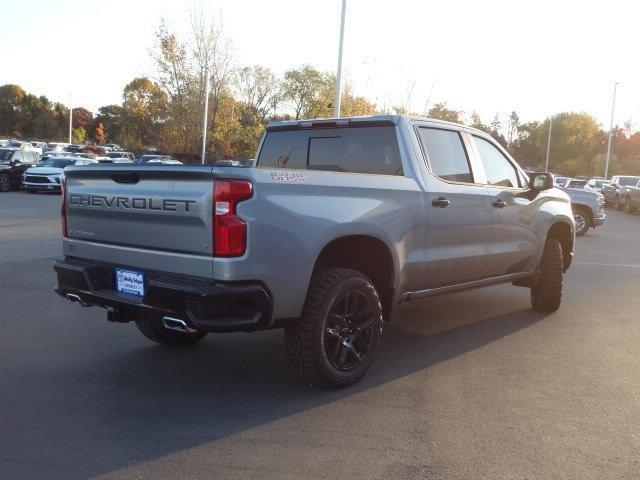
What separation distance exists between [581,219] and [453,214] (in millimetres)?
13678

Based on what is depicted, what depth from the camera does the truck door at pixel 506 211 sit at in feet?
20.5

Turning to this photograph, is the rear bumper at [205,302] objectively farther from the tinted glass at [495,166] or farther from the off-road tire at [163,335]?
the tinted glass at [495,166]

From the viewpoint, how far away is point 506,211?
637 centimetres

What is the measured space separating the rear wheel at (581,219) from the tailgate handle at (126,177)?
15.6 meters

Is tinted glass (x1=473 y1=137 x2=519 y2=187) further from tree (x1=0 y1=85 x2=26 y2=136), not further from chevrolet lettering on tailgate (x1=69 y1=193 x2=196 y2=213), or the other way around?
tree (x1=0 y1=85 x2=26 y2=136)

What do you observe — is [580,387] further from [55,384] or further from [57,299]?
[57,299]

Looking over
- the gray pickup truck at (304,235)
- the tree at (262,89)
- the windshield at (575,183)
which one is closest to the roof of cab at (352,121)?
the gray pickup truck at (304,235)

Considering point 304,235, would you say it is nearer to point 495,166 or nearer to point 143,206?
point 143,206

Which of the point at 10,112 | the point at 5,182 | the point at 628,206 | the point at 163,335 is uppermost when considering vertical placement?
the point at 10,112

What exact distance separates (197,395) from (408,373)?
5.41 feet

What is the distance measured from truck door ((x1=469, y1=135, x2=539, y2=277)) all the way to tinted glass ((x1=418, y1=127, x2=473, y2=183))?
0.86 feet

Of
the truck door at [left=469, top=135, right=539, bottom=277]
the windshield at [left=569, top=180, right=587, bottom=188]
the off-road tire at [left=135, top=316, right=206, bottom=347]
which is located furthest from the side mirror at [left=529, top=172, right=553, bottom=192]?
the windshield at [left=569, top=180, right=587, bottom=188]

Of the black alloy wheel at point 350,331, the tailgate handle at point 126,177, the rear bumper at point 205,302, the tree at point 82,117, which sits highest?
the tree at point 82,117

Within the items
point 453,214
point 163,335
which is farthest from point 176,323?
point 453,214
